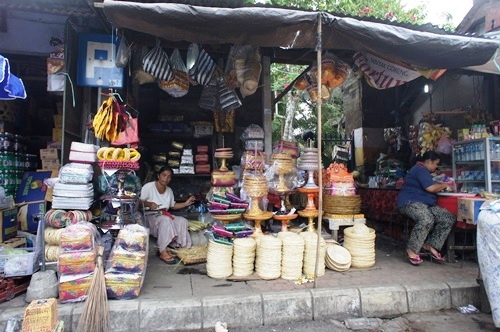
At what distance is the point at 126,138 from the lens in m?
5.00

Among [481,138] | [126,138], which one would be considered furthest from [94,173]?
[481,138]

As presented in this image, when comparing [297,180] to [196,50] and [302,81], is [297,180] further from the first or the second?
[196,50]

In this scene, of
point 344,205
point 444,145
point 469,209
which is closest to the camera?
point 469,209

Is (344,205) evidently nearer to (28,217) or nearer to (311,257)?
(311,257)

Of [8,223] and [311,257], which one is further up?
[8,223]

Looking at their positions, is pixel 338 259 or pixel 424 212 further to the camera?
pixel 424 212

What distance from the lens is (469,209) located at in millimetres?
4934

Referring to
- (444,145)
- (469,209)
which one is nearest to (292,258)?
(469,209)

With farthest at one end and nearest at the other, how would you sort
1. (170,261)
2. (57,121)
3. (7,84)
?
(57,121) < (170,261) < (7,84)

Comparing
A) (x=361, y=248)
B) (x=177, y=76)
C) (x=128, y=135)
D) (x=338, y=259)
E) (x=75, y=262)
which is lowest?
(x=338, y=259)

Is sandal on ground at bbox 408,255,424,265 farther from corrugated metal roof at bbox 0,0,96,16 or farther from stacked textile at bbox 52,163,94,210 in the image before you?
corrugated metal roof at bbox 0,0,96,16

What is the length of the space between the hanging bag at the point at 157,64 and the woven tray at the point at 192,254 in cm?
267

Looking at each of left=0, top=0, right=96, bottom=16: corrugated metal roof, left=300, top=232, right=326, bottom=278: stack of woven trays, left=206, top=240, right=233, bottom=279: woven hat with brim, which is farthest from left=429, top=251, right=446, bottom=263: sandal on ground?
left=0, top=0, right=96, bottom=16: corrugated metal roof

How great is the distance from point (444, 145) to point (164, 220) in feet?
20.2
